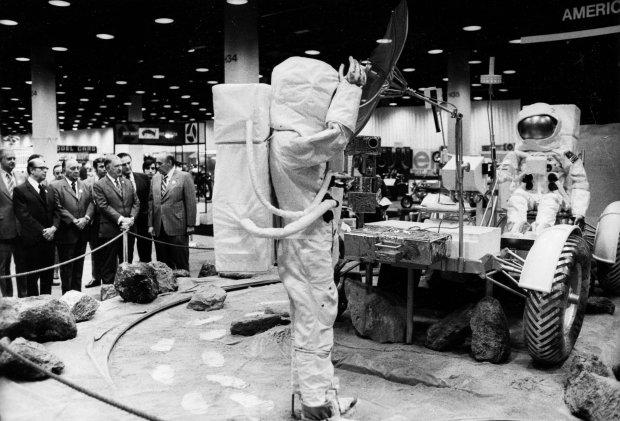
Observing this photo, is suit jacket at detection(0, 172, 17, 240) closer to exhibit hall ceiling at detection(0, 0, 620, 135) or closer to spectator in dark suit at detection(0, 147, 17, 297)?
spectator in dark suit at detection(0, 147, 17, 297)

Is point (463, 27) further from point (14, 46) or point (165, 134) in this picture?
point (14, 46)

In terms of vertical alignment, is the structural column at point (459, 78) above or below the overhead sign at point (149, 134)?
above

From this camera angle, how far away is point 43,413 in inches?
125

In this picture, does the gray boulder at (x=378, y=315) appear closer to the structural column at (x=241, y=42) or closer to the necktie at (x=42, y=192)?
the necktie at (x=42, y=192)

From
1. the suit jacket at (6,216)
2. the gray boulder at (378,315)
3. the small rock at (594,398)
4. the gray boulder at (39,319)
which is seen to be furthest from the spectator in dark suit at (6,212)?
the small rock at (594,398)

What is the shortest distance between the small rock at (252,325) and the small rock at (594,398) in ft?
8.17

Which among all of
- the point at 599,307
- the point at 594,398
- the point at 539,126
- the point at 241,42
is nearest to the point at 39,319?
the point at 594,398

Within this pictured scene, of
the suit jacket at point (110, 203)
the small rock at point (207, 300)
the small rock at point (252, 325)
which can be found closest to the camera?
the small rock at point (252, 325)

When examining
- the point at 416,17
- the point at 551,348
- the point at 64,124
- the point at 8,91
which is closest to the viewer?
the point at 551,348

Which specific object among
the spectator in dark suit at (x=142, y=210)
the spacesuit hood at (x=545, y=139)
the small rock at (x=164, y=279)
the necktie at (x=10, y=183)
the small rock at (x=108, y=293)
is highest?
the spacesuit hood at (x=545, y=139)

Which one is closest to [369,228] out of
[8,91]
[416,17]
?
[416,17]

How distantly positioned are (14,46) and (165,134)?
327 centimetres

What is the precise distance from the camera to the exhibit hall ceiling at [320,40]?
7055mm

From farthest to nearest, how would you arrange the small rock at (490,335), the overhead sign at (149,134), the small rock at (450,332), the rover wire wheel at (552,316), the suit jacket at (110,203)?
the overhead sign at (149,134) < the suit jacket at (110,203) < the small rock at (450,332) < the small rock at (490,335) < the rover wire wheel at (552,316)
